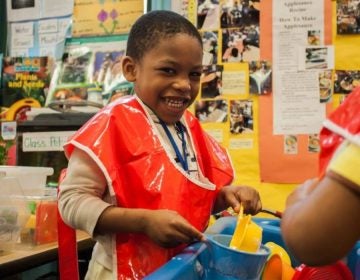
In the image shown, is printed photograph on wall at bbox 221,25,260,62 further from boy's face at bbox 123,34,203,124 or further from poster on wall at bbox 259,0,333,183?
boy's face at bbox 123,34,203,124

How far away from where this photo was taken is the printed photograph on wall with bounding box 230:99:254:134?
1.40m

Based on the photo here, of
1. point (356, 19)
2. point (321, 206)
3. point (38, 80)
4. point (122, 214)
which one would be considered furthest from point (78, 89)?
point (321, 206)

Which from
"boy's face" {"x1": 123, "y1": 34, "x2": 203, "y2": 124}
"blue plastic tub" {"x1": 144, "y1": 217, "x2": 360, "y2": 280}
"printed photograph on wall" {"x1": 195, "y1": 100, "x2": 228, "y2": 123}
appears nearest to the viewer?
"blue plastic tub" {"x1": 144, "y1": 217, "x2": 360, "y2": 280}

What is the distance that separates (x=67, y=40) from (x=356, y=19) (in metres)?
0.97

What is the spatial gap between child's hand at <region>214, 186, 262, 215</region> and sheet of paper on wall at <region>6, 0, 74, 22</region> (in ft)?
3.70

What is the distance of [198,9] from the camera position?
146 centimetres

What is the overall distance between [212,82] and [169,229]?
32.7 inches

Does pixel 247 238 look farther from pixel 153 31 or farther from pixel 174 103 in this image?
pixel 153 31

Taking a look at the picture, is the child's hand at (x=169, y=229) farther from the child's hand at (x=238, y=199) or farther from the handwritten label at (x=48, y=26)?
the handwritten label at (x=48, y=26)

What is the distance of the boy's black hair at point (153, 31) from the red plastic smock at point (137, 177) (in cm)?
12

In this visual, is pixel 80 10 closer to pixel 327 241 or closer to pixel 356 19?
pixel 356 19

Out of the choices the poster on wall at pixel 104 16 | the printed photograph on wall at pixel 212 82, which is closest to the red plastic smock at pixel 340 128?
the printed photograph on wall at pixel 212 82

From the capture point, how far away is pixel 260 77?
1.40 metres

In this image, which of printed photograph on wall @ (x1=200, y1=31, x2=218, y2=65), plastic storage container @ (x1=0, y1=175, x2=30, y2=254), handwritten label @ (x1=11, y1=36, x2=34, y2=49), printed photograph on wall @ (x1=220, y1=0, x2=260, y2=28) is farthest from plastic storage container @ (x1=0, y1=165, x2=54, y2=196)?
handwritten label @ (x1=11, y1=36, x2=34, y2=49)
